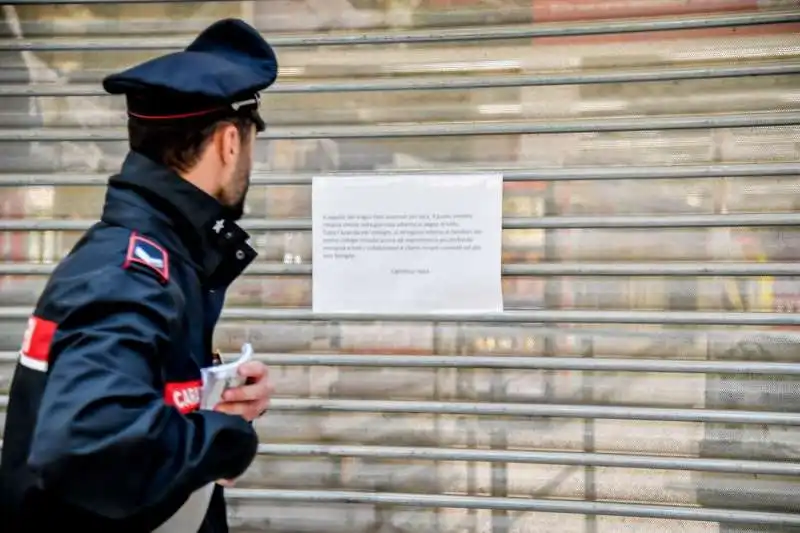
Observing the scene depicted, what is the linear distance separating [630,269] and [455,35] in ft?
4.10

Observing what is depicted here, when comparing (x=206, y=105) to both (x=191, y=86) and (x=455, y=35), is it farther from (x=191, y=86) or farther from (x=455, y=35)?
(x=455, y=35)

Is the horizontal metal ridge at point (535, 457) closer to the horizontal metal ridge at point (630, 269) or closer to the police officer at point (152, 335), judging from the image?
the horizontal metal ridge at point (630, 269)

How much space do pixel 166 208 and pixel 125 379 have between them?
55cm

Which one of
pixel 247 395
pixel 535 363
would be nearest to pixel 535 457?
pixel 535 363

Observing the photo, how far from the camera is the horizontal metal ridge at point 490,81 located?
3078 mm

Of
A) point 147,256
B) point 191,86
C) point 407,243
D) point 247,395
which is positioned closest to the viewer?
point 147,256

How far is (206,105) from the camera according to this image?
195 centimetres

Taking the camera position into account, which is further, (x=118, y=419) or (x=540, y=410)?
(x=540, y=410)

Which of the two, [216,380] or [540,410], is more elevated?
[216,380]

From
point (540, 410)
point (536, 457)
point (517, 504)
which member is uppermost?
point (540, 410)

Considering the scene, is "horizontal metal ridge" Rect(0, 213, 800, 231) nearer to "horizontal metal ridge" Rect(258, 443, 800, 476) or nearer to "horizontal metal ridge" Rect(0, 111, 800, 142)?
"horizontal metal ridge" Rect(0, 111, 800, 142)

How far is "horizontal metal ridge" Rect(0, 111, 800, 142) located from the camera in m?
3.08

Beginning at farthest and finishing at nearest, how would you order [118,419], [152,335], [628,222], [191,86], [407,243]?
[407,243], [628,222], [191,86], [152,335], [118,419]

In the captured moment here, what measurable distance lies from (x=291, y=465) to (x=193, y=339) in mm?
1608
